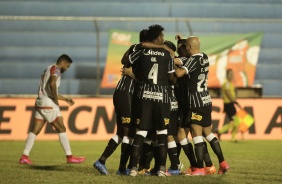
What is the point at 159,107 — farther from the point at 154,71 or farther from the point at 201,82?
the point at 201,82

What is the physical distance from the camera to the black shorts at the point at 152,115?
40.5 ft

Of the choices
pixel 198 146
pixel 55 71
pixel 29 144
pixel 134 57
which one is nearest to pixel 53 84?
pixel 55 71

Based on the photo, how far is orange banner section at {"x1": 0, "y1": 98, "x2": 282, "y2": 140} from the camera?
74.1 feet

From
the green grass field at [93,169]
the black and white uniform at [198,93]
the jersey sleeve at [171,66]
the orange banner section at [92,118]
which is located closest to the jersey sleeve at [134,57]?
the jersey sleeve at [171,66]

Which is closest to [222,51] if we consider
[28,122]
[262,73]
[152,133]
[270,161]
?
[262,73]

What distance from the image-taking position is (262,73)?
26.2m

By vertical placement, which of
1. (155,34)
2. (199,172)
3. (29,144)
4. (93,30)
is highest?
(93,30)

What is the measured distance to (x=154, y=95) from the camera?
12.4 meters

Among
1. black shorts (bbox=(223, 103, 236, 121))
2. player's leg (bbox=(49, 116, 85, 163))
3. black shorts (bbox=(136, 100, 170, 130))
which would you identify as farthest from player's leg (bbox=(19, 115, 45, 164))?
black shorts (bbox=(223, 103, 236, 121))

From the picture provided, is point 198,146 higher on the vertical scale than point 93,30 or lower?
lower

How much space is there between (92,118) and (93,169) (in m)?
8.80

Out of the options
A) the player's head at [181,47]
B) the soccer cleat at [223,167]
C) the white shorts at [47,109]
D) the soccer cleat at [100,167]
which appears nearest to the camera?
the soccer cleat at [100,167]

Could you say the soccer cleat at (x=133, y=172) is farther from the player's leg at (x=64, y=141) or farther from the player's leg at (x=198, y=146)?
the player's leg at (x=64, y=141)

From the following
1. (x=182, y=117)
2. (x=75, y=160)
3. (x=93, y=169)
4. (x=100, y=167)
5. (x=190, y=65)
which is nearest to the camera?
(x=190, y=65)
